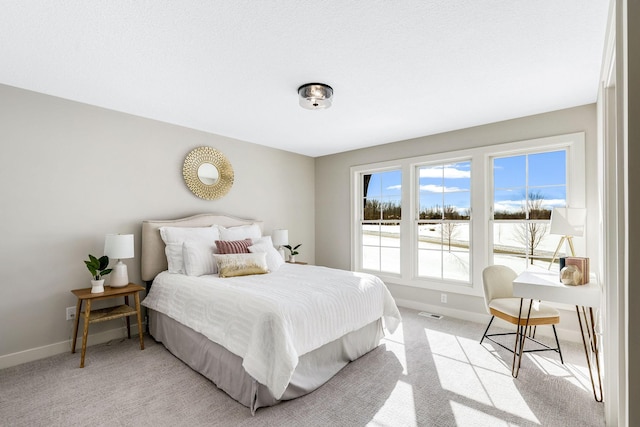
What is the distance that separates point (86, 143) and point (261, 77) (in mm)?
2076

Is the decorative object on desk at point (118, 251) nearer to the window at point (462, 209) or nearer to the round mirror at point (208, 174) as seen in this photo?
the round mirror at point (208, 174)

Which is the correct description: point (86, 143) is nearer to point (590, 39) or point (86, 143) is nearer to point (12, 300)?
point (12, 300)

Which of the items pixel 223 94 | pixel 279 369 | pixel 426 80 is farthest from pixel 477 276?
pixel 223 94

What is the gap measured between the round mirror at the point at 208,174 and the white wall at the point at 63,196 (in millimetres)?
247

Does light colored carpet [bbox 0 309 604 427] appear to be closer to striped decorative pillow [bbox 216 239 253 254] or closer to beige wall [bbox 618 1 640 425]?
striped decorative pillow [bbox 216 239 253 254]

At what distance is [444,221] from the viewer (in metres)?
4.30

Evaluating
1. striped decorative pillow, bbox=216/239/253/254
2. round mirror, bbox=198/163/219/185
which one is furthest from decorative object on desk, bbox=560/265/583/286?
round mirror, bbox=198/163/219/185

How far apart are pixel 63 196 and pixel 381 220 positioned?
409 cm

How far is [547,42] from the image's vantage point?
2096 millimetres

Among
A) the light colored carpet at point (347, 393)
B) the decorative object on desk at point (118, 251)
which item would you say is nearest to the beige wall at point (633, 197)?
the light colored carpet at point (347, 393)

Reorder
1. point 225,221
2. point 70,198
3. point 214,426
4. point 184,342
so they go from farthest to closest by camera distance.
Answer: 1. point 225,221
2. point 70,198
3. point 184,342
4. point 214,426

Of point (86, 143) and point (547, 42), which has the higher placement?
point (547, 42)

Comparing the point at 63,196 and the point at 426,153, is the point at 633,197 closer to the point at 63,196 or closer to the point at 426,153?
the point at 426,153

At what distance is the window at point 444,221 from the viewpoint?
4.14 meters
